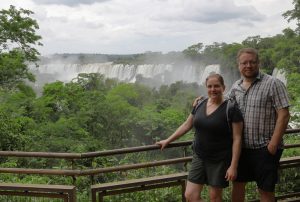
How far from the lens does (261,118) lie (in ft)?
9.99

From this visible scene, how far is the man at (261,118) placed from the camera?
300 cm

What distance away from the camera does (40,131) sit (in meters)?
18.7

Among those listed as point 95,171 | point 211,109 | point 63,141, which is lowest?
point 63,141

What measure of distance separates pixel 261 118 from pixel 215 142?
38 cm

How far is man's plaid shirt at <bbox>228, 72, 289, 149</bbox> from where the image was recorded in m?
3.01

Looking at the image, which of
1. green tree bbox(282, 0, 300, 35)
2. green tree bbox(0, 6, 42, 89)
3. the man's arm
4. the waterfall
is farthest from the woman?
the waterfall

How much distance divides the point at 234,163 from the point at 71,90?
23.6 m

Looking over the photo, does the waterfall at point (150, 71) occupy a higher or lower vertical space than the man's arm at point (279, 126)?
higher

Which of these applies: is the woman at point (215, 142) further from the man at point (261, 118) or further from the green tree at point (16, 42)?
the green tree at point (16, 42)

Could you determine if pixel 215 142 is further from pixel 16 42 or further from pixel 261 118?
pixel 16 42

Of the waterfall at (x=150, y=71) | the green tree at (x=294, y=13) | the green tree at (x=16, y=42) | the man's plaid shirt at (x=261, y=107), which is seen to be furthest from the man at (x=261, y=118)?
the waterfall at (x=150, y=71)

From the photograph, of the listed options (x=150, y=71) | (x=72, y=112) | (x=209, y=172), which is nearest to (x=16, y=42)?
(x=72, y=112)

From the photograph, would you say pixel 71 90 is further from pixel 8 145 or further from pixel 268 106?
pixel 268 106

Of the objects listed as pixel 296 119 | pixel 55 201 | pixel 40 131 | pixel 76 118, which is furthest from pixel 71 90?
pixel 55 201
